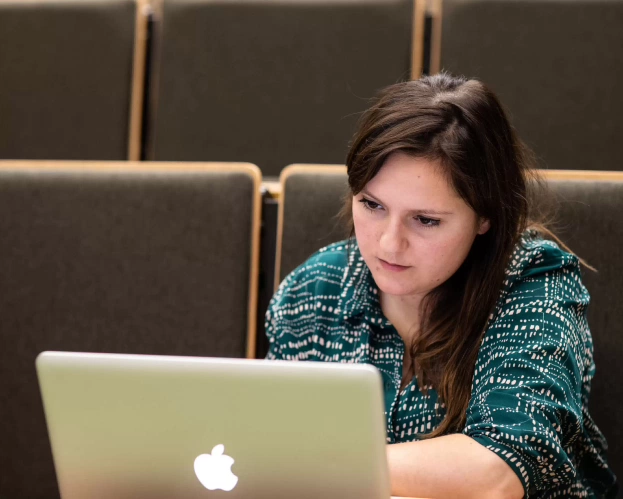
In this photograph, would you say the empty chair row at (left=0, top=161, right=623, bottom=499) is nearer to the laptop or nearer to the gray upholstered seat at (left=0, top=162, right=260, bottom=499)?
the gray upholstered seat at (left=0, top=162, right=260, bottom=499)

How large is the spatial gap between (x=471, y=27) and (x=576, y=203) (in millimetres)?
436

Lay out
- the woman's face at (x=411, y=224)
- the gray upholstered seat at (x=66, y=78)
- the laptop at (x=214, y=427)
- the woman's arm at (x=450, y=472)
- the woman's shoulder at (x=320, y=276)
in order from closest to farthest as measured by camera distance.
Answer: the laptop at (x=214, y=427)
the woman's arm at (x=450, y=472)
the woman's face at (x=411, y=224)
the woman's shoulder at (x=320, y=276)
the gray upholstered seat at (x=66, y=78)

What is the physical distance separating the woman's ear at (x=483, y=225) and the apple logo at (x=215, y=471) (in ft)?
1.39

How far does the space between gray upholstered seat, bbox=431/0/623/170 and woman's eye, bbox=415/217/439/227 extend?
53 centimetres

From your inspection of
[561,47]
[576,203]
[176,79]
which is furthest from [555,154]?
[176,79]

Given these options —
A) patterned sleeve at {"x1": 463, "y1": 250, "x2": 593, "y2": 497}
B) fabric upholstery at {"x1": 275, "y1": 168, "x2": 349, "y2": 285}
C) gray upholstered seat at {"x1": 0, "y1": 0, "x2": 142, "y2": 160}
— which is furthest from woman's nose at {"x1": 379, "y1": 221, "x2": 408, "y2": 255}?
gray upholstered seat at {"x1": 0, "y1": 0, "x2": 142, "y2": 160}

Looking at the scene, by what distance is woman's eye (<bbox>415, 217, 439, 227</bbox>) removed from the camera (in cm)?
77

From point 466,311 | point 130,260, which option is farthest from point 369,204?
point 130,260

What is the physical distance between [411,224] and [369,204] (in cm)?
5

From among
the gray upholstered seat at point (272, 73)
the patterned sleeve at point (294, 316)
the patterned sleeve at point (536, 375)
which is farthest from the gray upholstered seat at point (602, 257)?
the gray upholstered seat at point (272, 73)

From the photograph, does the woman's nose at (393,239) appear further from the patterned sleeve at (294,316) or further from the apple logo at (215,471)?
the apple logo at (215,471)

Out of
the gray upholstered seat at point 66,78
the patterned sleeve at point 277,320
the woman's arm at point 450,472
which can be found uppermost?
the gray upholstered seat at point 66,78

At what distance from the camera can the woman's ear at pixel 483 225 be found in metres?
0.81

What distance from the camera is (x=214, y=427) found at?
0.50 meters
